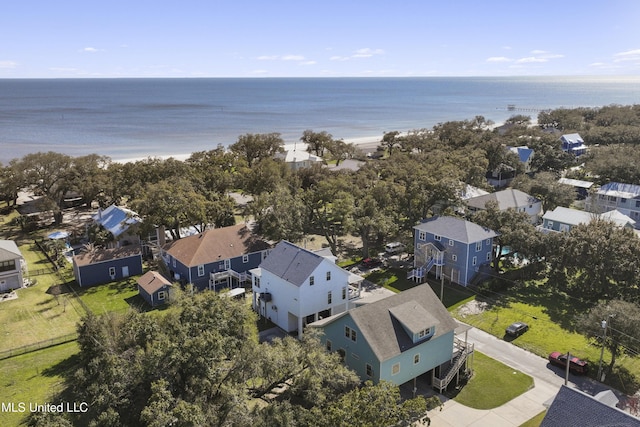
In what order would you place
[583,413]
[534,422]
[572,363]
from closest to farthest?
[583,413] < [534,422] < [572,363]

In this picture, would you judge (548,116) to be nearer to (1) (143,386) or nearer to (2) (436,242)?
(2) (436,242)

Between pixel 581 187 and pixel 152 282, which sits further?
pixel 581 187

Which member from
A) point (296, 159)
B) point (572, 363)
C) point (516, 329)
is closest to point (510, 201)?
point (516, 329)

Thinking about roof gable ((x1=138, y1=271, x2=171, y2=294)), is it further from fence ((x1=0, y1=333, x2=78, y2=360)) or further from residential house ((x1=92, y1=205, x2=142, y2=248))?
→ residential house ((x1=92, y1=205, x2=142, y2=248))

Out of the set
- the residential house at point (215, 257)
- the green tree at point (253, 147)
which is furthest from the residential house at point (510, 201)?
the green tree at point (253, 147)

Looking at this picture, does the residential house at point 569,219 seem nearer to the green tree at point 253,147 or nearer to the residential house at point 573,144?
the green tree at point 253,147

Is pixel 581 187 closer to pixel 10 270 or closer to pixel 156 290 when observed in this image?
pixel 156 290
